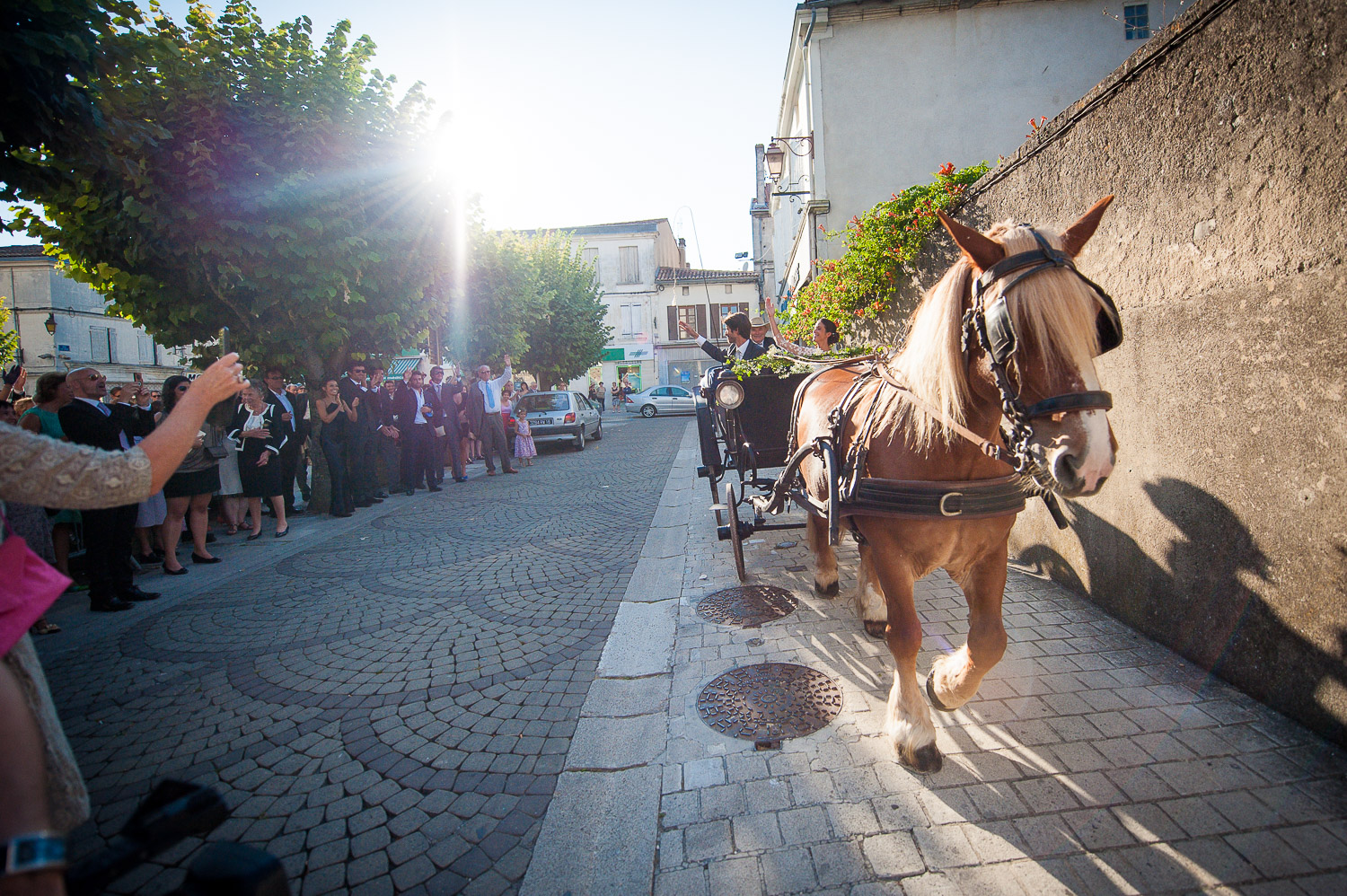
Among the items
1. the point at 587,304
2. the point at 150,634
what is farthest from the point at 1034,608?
the point at 587,304

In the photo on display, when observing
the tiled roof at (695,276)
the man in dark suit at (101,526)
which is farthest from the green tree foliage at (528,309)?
the tiled roof at (695,276)

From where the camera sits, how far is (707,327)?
38469mm

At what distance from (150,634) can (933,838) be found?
5128mm

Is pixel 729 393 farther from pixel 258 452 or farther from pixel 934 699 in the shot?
pixel 258 452

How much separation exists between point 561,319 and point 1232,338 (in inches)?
953

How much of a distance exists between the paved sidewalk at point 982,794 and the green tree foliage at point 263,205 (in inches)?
309

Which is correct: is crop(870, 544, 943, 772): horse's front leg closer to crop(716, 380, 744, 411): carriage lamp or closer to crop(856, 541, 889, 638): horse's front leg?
crop(856, 541, 889, 638): horse's front leg

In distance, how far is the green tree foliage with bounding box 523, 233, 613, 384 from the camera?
24.9 metres

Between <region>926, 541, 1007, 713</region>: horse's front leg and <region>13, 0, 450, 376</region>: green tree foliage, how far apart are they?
8636mm

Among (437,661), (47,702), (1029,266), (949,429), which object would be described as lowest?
(437,661)

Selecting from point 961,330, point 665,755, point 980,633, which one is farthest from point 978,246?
point 665,755

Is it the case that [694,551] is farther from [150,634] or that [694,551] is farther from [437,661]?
[150,634]

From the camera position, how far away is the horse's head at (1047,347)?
164 centimetres

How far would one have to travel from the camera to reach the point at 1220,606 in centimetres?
273
